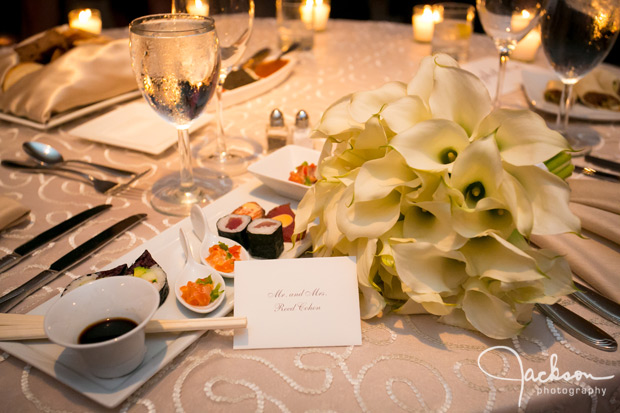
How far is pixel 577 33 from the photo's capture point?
123cm

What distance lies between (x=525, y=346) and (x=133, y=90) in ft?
4.69

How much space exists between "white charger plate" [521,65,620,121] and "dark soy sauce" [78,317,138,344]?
136cm

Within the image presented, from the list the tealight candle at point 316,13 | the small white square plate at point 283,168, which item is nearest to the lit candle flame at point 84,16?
the tealight candle at point 316,13

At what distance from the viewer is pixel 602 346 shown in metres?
0.72

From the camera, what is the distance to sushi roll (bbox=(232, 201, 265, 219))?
3.31ft

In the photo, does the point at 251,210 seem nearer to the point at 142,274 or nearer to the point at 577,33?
the point at 142,274

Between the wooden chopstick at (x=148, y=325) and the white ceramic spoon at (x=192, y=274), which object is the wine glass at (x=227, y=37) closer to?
the white ceramic spoon at (x=192, y=274)

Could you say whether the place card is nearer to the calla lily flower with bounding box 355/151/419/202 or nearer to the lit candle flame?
the calla lily flower with bounding box 355/151/419/202

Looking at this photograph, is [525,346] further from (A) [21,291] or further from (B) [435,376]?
(A) [21,291]

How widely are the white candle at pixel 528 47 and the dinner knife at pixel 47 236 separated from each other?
64.5 inches

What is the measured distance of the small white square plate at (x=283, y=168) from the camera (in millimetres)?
1082

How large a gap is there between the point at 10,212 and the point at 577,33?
1.34 m

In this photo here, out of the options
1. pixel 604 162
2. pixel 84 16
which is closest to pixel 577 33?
Answer: pixel 604 162

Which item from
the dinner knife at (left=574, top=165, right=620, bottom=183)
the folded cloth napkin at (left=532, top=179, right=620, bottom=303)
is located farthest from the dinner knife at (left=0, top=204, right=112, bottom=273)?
the dinner knife at (left=574, top=165, right=620, bottom=183)
